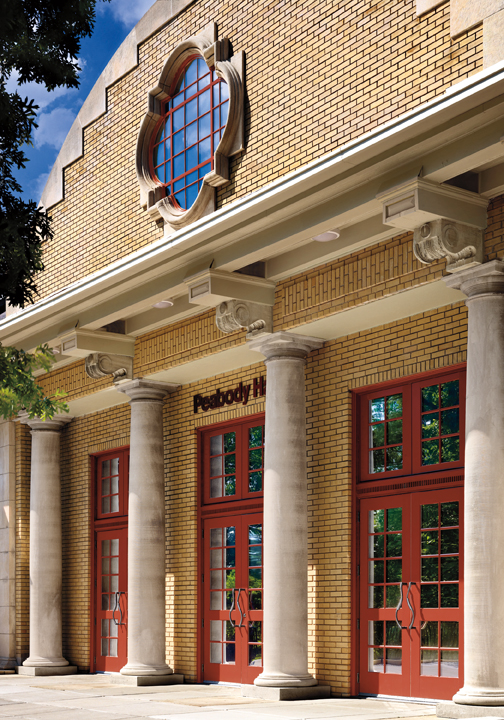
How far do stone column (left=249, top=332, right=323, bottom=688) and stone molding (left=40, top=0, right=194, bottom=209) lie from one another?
5.80 meters

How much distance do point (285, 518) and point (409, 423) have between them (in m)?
1.93

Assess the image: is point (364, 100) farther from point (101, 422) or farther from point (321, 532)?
point (101, 422)

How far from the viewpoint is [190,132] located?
1523 cm

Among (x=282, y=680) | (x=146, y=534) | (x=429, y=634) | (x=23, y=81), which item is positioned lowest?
(x=282, y=680)

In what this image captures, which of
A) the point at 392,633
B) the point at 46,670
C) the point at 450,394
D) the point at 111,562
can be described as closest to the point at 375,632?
the point at 392,633

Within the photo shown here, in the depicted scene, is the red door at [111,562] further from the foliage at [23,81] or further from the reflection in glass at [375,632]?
the foliage at [23,81]

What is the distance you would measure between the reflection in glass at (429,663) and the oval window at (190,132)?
7.00 metres

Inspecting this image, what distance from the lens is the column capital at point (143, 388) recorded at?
16.4 m

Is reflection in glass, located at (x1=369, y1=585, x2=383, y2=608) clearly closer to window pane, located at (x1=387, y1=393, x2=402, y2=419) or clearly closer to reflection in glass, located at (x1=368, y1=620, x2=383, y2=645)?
reflection in glass, located at (x1=368, y1=620, x2=383, y2=645)

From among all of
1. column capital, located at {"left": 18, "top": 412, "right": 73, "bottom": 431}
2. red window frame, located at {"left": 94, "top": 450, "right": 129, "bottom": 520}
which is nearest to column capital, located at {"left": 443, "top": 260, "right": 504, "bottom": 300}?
red window frame, located at {"left": 94, "top": 450, "right": 129, "bottom": 520}

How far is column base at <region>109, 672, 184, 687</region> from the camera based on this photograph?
50.7 feet

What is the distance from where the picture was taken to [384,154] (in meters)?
10.0

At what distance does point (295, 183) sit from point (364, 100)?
1739 millimetres

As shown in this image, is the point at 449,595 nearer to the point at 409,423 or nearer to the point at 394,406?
the point at 409,423
